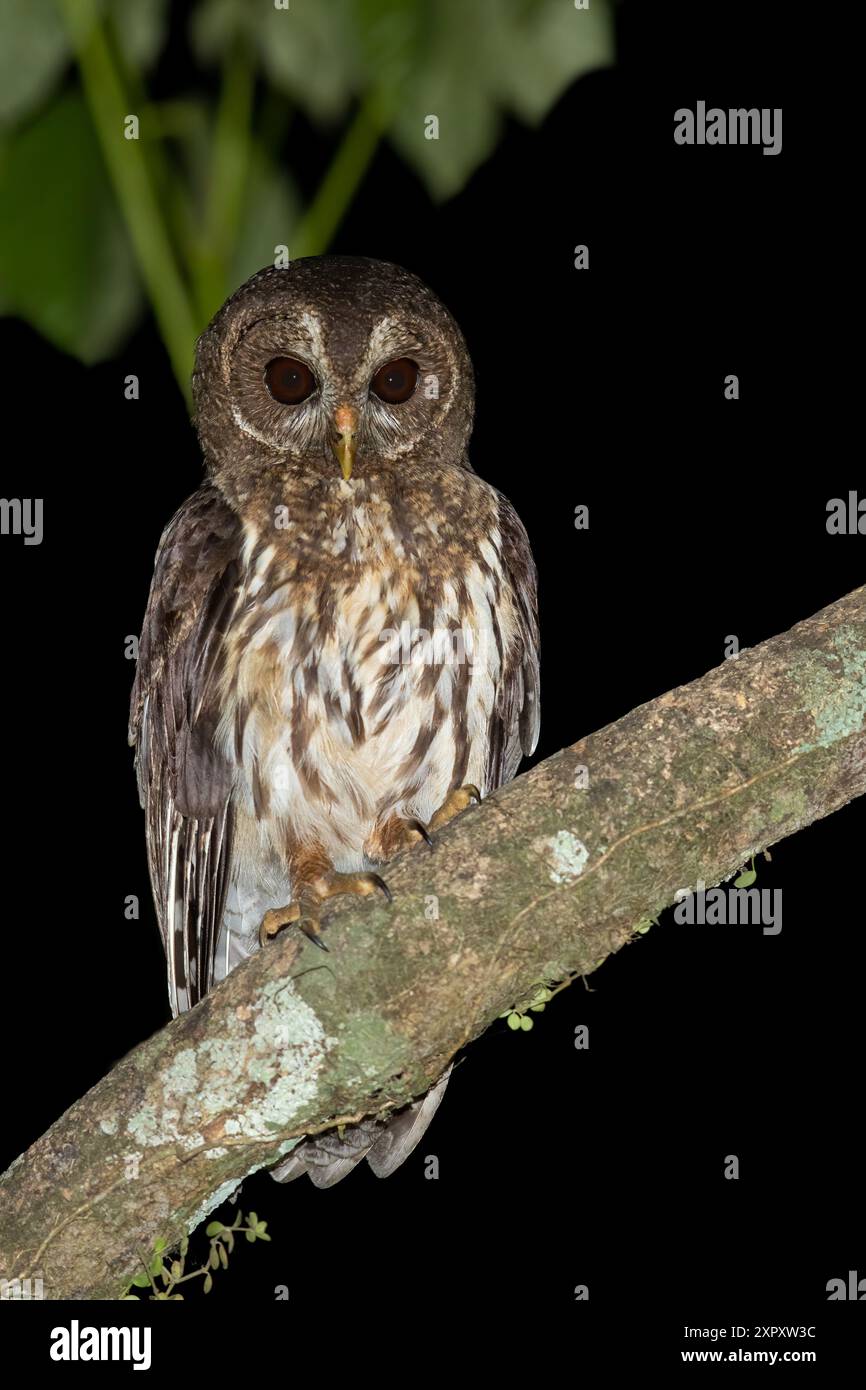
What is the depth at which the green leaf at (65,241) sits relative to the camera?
3.57 meters

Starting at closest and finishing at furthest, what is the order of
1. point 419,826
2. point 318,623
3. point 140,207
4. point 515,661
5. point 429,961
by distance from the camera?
point 429,961 → point 419,826 → point 318,623 → point 140,207 → point 515,661

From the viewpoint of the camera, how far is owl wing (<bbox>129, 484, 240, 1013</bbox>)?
11.2ft

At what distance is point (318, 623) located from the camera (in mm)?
3361

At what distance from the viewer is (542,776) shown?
9.33ft

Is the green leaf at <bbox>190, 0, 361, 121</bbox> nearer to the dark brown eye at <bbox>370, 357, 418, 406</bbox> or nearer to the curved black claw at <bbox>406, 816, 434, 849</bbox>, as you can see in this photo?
the dark brown eye at <bbox>370, 357, 418, 406</bbox>

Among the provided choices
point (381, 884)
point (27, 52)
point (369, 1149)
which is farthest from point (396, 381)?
point (369, 1149)

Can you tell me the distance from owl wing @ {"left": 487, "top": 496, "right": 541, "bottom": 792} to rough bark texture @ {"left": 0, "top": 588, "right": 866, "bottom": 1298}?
2.62ft

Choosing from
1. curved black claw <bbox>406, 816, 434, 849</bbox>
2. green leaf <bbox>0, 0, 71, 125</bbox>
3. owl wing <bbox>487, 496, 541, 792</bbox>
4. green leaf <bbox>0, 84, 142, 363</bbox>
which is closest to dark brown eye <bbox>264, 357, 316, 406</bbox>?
green leaf <bbox>0, 84, 142, 363</bbox>

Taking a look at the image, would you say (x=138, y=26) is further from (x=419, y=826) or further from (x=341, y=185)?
(x=419, y=826)

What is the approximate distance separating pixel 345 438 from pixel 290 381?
10.2 inches

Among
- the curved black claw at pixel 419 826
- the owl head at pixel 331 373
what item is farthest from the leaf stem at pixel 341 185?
the curved black claw at pixel 419 826

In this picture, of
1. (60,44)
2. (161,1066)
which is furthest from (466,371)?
(161,1066)

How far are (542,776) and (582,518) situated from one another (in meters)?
1.16

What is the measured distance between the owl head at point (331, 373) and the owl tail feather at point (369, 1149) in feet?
4.62
